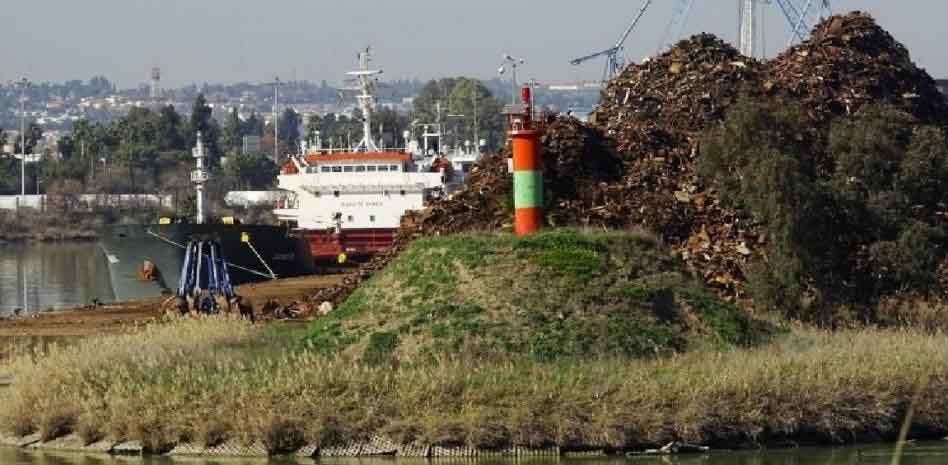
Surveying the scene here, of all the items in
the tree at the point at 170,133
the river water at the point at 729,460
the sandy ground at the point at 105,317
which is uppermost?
the tree at the point at 170,133

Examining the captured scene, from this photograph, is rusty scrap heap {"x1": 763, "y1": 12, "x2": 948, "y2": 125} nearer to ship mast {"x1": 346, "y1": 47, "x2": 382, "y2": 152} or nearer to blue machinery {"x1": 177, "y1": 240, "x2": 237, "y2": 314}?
blue machinery {"x1": 177, "y1": 240, "x2": 237, "y2": 314}

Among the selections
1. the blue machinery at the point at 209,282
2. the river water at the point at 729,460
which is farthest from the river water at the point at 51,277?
the river water at the point at 729,460

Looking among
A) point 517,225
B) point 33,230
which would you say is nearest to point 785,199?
point 517,225

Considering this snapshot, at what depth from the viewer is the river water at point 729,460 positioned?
76.4ft

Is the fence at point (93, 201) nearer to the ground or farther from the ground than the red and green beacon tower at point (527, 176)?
nearer to the ground

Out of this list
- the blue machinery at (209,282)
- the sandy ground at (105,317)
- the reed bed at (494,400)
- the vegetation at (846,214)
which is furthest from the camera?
the sandy ground at (105,317)

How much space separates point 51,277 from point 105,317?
34790 mm

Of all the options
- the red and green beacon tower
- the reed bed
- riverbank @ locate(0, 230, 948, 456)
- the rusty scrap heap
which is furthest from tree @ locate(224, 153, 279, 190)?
the reed bed

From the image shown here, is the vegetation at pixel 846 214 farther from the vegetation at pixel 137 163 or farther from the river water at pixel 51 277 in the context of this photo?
the vegetation at pixel 137 163

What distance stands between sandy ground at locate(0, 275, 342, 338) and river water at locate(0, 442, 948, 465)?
10311 mm

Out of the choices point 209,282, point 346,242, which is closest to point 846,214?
point 209,282

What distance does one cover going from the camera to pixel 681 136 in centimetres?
3859

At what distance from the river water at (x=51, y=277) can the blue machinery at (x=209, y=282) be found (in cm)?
1399

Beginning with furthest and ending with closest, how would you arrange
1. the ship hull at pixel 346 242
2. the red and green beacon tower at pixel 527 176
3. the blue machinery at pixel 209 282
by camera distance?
the ship hull at pixel 346 242
the blue machinery at pixel 209 282
the red and green beacon tower at pixel 527 176
